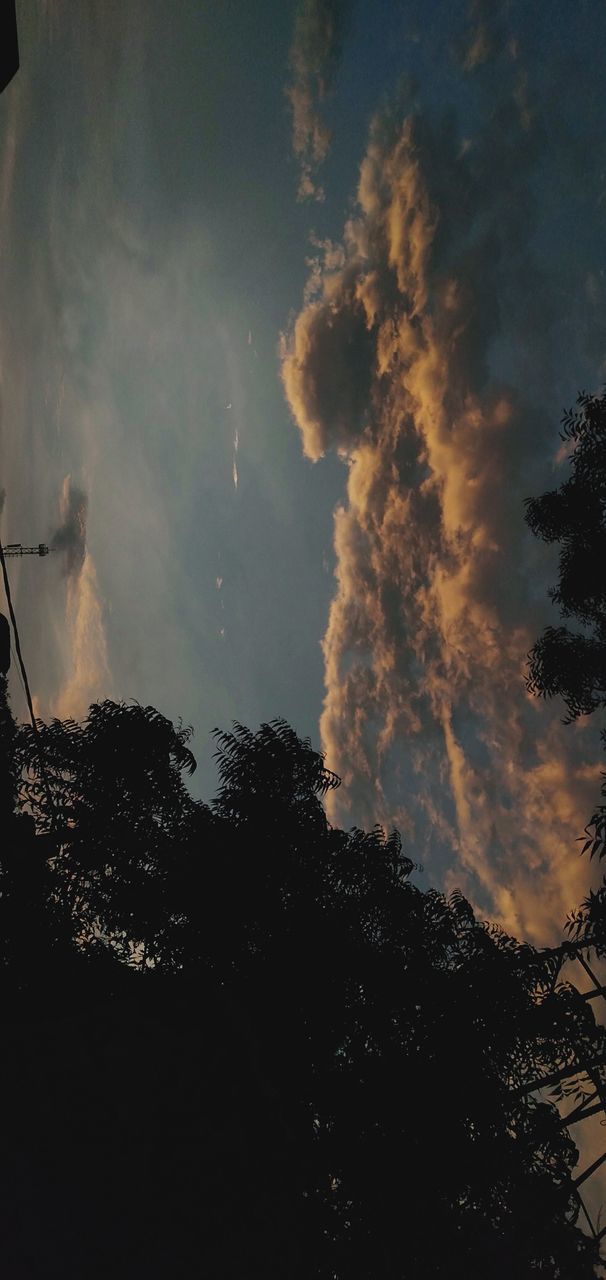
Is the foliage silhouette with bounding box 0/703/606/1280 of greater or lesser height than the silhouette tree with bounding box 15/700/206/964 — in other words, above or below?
below

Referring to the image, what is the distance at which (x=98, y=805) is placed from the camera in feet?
43.0

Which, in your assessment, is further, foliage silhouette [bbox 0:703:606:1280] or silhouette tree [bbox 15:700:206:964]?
silhouette tree [bbox 15:700:206:964]

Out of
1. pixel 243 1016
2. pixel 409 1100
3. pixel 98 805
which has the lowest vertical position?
pixel 409 1100

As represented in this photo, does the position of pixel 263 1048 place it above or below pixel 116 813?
below

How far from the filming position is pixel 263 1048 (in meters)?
10.4

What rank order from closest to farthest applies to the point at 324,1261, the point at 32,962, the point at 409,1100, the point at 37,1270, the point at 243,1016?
the point at 37,1270
the point at 243,1016
the point at 324,1261
the point at 409,1100
the point at 32,962

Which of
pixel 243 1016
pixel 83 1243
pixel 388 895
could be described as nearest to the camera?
pixel 83 1243

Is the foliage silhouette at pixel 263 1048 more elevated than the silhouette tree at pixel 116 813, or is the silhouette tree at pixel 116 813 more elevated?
the silhouette tree at pixel 116 813

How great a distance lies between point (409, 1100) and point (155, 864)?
612 cm

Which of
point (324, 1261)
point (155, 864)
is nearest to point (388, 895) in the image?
point (155, 864)

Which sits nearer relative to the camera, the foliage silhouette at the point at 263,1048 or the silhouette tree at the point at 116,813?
the foliage silhouette at the point at 263,1048

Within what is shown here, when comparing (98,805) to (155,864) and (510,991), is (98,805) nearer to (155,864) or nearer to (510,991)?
(155,864)

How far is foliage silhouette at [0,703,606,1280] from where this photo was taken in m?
6.79

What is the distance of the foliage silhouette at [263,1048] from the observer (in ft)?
22.3
